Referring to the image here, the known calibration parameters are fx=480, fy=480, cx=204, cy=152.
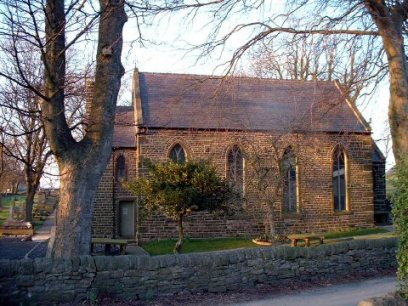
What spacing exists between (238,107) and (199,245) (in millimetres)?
7609

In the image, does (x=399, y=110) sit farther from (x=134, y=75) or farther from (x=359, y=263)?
(x=134, y=75)

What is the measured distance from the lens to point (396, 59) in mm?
12680

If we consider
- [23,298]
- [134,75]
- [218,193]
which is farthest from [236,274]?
[134,75]

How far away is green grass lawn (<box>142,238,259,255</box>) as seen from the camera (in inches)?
736

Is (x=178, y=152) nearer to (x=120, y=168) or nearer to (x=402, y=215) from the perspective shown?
(x=120, y=168)

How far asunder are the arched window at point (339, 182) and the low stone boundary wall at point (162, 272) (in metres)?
12.0

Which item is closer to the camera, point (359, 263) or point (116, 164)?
point (359, 263)

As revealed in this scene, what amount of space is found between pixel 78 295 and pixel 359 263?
7.60 metres

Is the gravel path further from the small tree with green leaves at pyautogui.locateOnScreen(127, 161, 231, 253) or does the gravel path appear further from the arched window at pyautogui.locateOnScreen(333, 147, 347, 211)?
the arched window at pyautogui.locateOnScreen(333, 147, 347, 211)

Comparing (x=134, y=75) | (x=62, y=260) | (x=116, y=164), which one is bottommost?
(x=62, y=260)

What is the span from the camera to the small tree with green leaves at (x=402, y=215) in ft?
25.6

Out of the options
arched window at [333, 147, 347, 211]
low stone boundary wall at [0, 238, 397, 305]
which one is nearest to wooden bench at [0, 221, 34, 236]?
arched window at [333, 147, 347, 211]

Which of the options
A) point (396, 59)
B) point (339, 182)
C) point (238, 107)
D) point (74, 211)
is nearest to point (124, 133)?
point (238, 107)

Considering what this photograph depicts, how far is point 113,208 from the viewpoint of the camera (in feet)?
75.4
